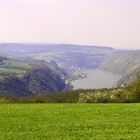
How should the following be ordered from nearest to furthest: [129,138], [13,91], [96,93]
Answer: [129,138] < [96,93] < [13,91]

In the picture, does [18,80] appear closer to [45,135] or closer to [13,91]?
[13,91]

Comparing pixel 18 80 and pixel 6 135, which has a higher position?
pixel 6 135

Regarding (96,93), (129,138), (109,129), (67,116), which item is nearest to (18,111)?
(67,116)

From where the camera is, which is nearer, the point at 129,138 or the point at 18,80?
the point at 129,138

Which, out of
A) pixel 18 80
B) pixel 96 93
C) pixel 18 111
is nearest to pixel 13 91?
pixel 18 80

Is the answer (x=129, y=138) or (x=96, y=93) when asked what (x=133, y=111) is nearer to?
(x=129, y=138)

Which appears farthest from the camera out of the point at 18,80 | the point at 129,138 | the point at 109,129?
the point at 18,80
